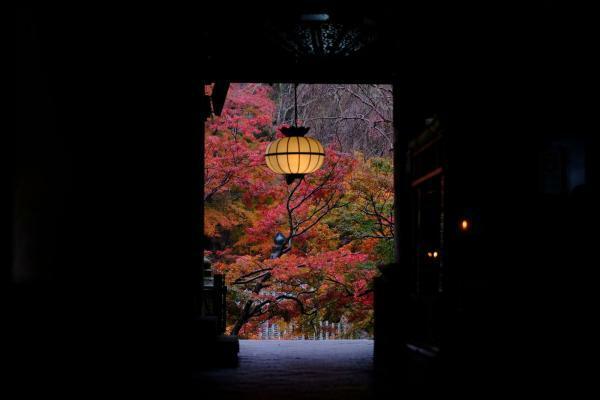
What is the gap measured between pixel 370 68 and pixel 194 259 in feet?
13.1

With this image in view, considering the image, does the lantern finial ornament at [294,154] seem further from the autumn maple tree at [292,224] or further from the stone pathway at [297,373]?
the autumn maple tree at [292,224]

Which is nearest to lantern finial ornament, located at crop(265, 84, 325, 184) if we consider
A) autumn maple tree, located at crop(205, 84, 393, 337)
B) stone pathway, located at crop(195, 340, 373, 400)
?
stone pathway, located at crop(195, 340, 373, 400)

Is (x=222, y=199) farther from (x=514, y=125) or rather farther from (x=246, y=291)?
(x=514, y=125)

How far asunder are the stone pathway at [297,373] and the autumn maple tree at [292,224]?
10.9ft

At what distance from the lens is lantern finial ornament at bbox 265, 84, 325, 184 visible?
11328 millimetres

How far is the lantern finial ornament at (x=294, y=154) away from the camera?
11.3 m

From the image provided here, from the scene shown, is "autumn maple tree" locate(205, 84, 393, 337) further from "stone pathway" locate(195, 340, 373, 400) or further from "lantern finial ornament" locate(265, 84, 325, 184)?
"lantern finial ornament" locate(265, 84, 325, 184)

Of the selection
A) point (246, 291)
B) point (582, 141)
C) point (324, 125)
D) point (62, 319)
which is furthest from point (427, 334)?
point (324, 125)

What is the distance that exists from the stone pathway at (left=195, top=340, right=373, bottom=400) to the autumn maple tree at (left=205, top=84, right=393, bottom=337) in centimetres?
333

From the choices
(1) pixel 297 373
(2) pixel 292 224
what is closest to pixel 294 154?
(1) pixel 297 373

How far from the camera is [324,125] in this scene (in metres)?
17.9

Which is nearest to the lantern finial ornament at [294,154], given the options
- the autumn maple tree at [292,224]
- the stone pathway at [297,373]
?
the stone pathway at [297,373]

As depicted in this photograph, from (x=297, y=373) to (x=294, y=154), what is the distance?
3554mm

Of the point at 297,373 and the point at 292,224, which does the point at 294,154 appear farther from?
the point at 292,224
